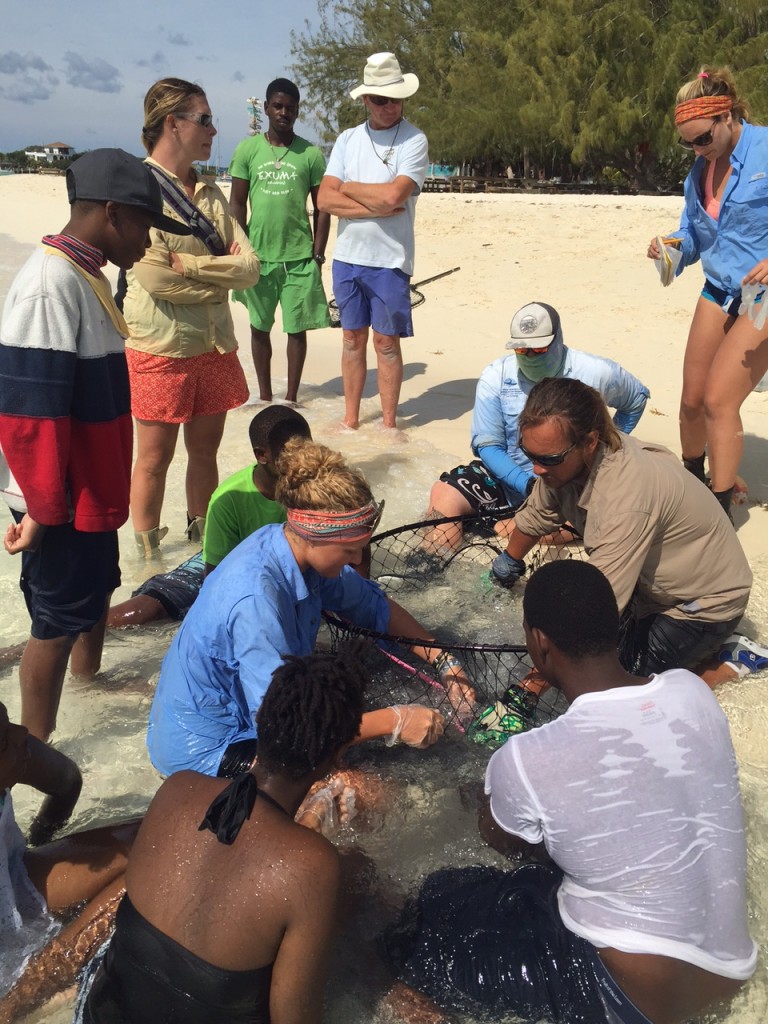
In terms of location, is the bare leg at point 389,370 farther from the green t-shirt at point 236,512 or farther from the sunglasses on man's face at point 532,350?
the green t-shirt at point 236,512

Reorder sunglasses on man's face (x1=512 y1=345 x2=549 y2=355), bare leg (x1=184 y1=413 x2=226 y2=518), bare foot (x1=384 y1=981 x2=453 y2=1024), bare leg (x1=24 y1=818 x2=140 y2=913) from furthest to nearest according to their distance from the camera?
1. bare leg (x1=184 y1=413 x2=226 y2=518)
2. sunglasses on man's face (x1=512 y1=345 x2=549 y2=355)
3. bare leg (x1=24 y1=818 x2=140 y2=913)
4. bare foot (x1=384 y1=981 x2=453 y2=1024)

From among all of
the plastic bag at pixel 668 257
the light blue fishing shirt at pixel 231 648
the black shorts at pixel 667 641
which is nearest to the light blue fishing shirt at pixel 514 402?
the plastic bag at pixel 668 257

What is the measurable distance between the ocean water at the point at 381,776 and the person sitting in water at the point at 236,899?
0.51 meters

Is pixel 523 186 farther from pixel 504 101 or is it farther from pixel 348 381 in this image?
pixel 348 381

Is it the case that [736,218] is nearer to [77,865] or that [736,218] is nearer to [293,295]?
[293,295]

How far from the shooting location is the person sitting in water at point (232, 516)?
2979 mm

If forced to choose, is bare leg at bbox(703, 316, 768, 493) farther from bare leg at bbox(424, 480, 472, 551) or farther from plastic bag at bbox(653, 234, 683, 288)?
bare leg at bbox(424, 480, 472, 551)

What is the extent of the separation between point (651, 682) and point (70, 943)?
5.21 feet

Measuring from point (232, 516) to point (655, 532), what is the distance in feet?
5.09

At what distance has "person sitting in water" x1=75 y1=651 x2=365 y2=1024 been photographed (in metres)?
1.63

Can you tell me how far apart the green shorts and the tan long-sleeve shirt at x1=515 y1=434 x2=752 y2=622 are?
135 inches

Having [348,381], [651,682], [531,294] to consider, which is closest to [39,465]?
[651,682]

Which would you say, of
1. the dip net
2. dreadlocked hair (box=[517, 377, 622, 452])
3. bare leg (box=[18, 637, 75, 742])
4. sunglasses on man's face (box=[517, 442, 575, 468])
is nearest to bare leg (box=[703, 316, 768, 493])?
the dip net

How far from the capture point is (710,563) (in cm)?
297
